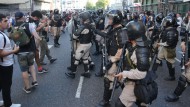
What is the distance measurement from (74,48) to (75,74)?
0.75 meters

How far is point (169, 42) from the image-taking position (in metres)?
6.50

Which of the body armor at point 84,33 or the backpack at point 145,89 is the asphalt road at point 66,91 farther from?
the backpack at point 145,89

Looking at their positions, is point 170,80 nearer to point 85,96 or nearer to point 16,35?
point 85,96

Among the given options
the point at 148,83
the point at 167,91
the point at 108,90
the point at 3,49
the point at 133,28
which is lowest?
the point at 167,91

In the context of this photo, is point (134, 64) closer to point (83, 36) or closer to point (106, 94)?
point (106, 94)

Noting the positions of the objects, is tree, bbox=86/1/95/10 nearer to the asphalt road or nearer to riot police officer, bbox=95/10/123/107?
the asphalt road

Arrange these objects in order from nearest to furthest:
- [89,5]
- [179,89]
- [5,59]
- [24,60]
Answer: [5,59]
[179,89]
[24,60]
[89,5]

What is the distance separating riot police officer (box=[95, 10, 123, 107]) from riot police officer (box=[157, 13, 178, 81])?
7.02 feet

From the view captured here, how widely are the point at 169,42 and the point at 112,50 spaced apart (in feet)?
7.43

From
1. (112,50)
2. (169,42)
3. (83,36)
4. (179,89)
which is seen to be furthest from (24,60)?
(169,42)

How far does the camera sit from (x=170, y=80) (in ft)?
22.6

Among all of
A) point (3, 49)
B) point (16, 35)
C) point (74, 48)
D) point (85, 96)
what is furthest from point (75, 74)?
point (3, 49)

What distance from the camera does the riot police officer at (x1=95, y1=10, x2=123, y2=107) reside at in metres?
4.62

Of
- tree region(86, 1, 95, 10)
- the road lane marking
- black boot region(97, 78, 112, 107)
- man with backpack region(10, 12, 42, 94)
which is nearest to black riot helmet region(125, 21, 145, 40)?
black boot region(97, 78, 112, 107)
